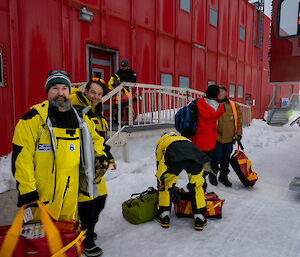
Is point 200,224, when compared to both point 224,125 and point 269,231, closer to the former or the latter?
point 269,231

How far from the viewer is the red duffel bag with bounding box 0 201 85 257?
5.33 feet

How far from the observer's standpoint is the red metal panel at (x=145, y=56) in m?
9.48

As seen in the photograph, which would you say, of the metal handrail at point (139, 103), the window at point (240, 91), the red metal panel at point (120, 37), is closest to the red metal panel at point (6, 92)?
the metal handrail at point (139, 103)

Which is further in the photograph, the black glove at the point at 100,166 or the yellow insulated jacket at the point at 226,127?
the yellow insulated jacket at the point at 226,127

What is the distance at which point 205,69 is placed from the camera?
13.0 m

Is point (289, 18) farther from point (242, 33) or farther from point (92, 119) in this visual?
point (242, 33)

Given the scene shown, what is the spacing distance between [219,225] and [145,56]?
763 centimetres

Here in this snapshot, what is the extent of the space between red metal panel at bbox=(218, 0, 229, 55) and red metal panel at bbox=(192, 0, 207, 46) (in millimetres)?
1710

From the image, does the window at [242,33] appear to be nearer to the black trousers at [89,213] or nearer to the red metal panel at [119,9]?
the red metal panel at [119,9]

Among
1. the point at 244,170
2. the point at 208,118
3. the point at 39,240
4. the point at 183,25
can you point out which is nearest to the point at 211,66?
the point at 183,25

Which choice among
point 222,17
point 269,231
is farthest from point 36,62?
point 222,17

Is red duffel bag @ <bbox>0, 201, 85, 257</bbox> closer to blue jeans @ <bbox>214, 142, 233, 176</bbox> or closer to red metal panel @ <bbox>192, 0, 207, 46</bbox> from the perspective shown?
blue jeans @ <bbox>214, 142, 233, 176</bbox>

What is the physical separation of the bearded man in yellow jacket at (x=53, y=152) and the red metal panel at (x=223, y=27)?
13.5 meters

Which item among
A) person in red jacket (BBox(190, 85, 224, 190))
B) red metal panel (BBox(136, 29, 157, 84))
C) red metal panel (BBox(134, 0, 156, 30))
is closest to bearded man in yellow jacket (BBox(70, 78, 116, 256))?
person in red jacket (BBox(190, 85, 224, 190))
